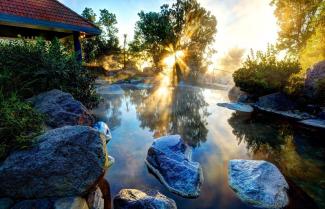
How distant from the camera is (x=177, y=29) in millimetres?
31000

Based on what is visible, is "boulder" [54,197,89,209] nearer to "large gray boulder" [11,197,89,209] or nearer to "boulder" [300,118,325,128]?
"large gray boulder" [11,197,89,209]

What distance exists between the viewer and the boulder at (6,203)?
2.72 m

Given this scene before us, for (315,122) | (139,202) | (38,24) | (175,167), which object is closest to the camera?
(139,202)

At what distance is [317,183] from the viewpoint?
4109 millimetres

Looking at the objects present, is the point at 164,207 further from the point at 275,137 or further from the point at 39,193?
the point at 275,137

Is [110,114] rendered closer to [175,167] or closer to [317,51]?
[175,167]

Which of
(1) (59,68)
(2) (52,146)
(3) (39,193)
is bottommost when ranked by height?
(3) (39,193)

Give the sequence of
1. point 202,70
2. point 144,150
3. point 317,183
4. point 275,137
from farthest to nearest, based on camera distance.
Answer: point 202,70
point 275,137
point 144,150
point 317,183

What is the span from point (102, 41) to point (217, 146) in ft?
113

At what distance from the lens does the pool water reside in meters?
3.84

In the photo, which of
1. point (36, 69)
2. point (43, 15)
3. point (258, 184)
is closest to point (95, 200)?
point (258, 184)

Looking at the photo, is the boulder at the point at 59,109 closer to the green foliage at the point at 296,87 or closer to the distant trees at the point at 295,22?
the green foliage at the point at 296,87

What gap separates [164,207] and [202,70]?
3441cm

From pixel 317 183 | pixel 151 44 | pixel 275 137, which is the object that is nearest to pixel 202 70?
pixel 151 44
